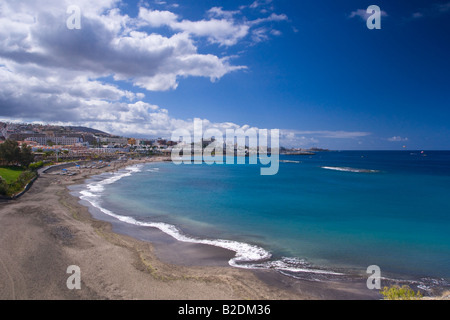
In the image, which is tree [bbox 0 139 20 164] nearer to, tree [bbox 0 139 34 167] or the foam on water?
tree [bbox 0 139 34 167]

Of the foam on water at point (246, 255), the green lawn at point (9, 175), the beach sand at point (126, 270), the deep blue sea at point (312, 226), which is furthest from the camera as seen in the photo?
the green lawn at point (9, 175)

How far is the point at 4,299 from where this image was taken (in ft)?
22.0

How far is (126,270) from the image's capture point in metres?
8.89

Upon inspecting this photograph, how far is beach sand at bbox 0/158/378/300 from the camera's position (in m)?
7.47

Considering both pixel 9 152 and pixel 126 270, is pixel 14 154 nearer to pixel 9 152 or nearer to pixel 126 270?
pixel 9 152

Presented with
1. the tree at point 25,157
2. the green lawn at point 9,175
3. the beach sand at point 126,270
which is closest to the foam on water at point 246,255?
the beach sand at point 126,270

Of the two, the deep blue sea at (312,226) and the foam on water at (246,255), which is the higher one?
the foam on water at (246,255)

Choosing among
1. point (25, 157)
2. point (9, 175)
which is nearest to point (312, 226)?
point (9, 175)

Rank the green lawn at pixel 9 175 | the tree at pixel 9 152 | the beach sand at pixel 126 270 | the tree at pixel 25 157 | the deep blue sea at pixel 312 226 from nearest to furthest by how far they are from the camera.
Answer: the beach sand at pixel 126 270 < the deep blue sea at pixel 312 226 < the green lawn at pixel 9 175 < the tree at pixel 9 152 < the tree at pixel 25 157

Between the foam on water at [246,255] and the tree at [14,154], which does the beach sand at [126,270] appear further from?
the tree at [14,154]

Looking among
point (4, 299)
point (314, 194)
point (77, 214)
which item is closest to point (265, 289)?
point (4, 299)

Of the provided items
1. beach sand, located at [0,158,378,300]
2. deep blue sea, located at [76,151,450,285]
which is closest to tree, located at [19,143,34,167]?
deep blue sea, located at [76,151,450,285]

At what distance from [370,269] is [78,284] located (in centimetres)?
1061

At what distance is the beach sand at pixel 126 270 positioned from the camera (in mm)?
7473
